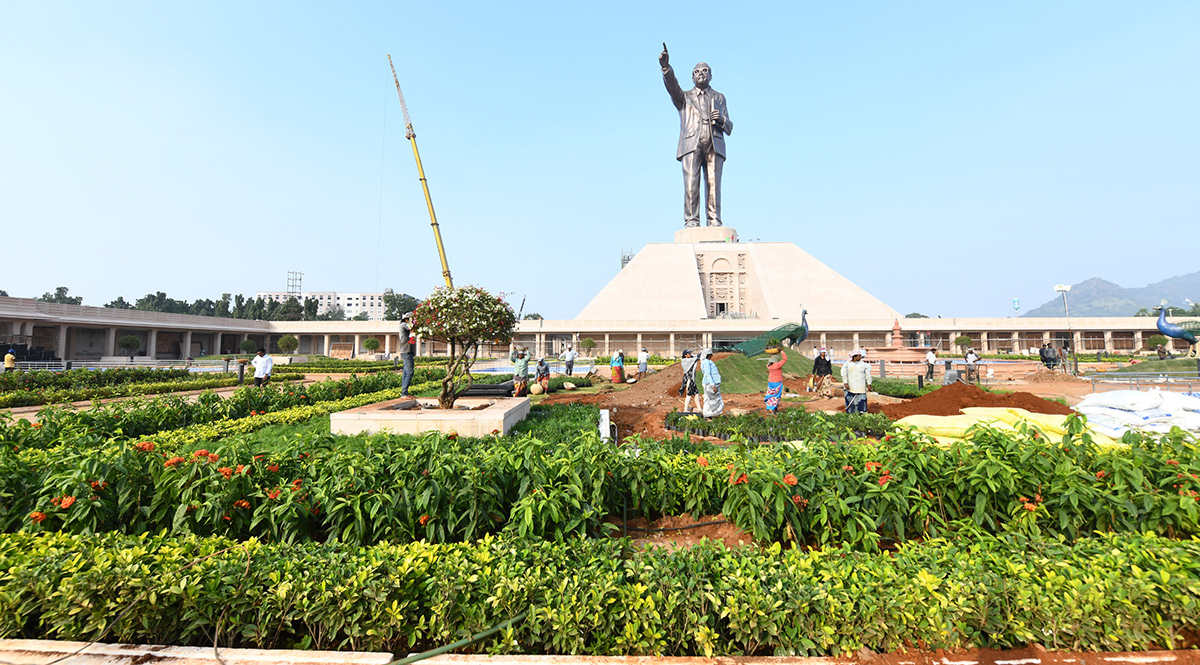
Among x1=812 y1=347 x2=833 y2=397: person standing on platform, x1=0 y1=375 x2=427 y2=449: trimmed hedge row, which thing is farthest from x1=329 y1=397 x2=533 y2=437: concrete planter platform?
x1=812 y1=347 x2=833 y2=397: person standing on platform

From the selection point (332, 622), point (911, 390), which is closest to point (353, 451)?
point (332, 622)

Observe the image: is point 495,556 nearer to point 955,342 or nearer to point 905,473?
point 905,473

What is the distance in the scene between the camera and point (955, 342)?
35969mm

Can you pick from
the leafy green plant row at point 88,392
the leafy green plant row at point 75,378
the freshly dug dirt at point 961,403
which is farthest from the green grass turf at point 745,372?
the leafy green plant row at point 75,378

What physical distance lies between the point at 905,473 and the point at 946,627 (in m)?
1.41

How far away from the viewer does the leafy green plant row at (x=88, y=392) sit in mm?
11431

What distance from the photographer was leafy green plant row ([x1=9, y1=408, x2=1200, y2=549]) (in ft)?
10.9

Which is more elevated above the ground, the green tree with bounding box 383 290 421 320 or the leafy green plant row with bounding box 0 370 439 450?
the green tree with bounding box 383 290 421 320

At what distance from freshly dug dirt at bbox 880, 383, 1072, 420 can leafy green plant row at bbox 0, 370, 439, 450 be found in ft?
36.6

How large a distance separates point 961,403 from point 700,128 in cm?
3925

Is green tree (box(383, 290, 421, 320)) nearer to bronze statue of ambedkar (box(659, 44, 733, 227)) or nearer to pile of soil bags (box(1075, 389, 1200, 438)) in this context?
bronze statue of ambedkar (box(659, 44, 733, 227))

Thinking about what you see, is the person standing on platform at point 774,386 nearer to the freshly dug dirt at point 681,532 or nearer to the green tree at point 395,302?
the freshly dug dirt at point 681,532

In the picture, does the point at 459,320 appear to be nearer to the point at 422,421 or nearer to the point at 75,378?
the point at 422,421

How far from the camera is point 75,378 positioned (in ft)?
45.6
